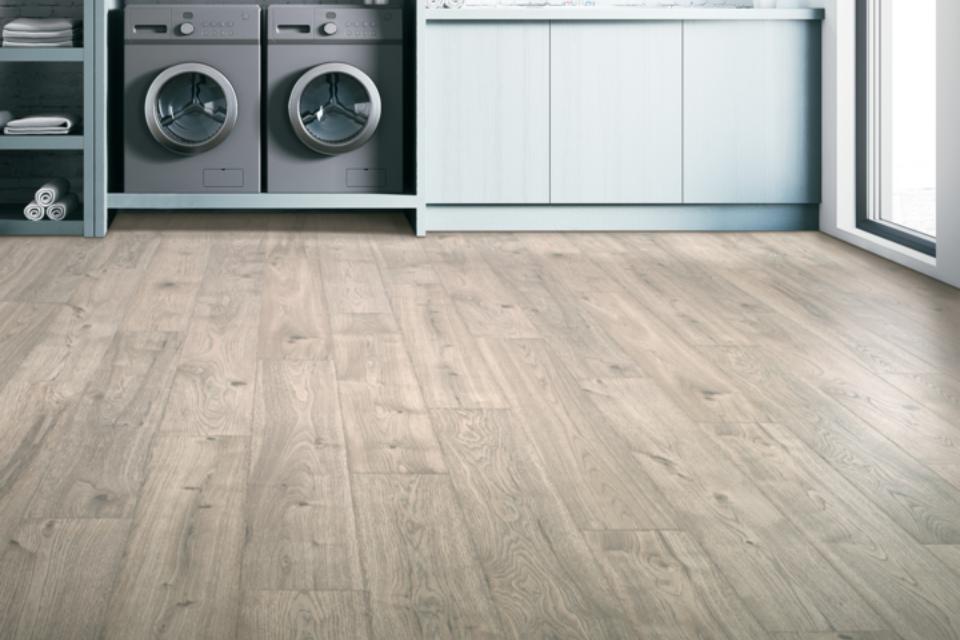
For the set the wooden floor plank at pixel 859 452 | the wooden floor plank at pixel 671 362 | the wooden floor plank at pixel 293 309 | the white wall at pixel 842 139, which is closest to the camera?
the wooden floor plank at pixel 859 452

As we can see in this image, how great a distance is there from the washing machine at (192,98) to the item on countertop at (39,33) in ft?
0.76

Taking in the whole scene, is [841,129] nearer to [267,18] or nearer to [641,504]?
[267,18]

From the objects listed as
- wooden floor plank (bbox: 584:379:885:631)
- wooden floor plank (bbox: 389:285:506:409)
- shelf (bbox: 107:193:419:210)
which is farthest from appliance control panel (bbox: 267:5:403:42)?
wooden floor plank (bbox: 584:379:885:631)

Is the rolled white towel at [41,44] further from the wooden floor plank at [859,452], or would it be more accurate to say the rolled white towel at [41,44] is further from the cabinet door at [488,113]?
the wooden floor plank at [859,452]

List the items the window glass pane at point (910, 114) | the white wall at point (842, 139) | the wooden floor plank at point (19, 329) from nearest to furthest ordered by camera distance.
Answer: the wooden floor plank at point (19, 329) → the window glass pane at point (910, 114) → the white wall at point (842, 139)

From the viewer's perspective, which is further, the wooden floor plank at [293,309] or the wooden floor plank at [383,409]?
the wooden floor plank at [293,309]

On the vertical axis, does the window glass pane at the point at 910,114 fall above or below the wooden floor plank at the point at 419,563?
above

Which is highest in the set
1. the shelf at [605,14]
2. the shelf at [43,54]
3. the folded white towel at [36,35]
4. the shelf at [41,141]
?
the shelf at [605,14]

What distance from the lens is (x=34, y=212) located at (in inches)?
222

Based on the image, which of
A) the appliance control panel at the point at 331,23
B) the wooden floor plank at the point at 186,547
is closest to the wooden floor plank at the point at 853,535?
the wooden floor plank at the point at 186,547

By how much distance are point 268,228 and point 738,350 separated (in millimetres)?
2693

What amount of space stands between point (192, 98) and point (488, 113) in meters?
1.19

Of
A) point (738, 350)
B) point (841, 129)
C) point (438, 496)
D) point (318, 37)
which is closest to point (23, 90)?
point (318, 37)

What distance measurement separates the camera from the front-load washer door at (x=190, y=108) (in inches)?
221
